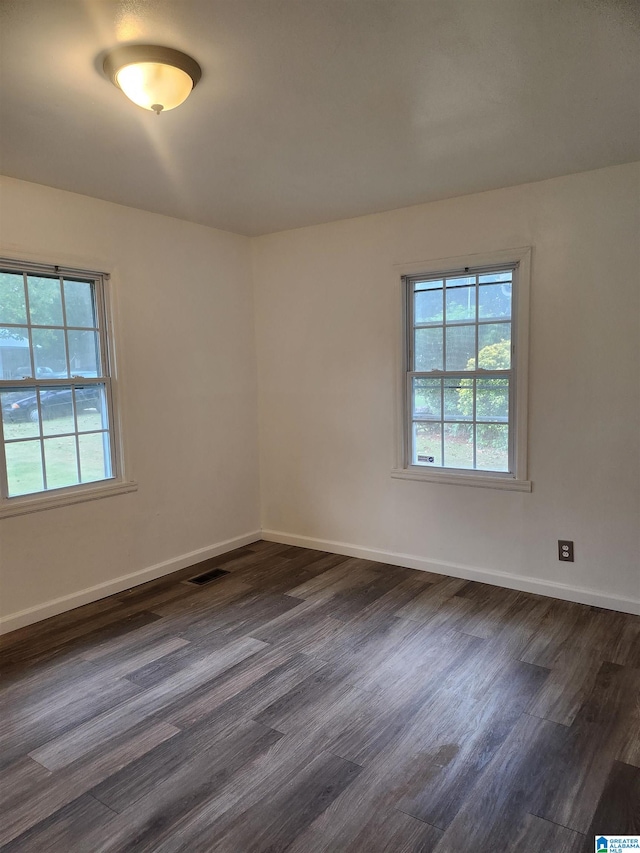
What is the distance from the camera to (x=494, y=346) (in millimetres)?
3676

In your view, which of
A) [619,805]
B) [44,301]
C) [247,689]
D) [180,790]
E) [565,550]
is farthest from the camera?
[565,550]

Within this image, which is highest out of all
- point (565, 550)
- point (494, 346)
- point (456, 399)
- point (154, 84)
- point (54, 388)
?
point (154, 84)

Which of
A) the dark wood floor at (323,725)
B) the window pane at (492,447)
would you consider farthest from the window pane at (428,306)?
the dark wood floor at (323,725)

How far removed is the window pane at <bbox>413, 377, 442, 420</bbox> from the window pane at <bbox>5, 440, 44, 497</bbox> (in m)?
2.54

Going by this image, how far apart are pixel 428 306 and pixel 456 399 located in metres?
0.70

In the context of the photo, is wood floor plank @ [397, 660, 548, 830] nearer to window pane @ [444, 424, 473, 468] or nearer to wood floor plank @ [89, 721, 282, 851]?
wood floor plank @ [89, 721, 282, 851]

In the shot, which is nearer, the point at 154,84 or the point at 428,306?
the point at 154,84

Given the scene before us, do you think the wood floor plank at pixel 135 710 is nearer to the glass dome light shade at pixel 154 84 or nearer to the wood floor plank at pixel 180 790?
the wood floor plank at pixel 180 790

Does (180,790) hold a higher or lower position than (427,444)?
lower

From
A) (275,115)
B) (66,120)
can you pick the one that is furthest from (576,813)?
(66,120)

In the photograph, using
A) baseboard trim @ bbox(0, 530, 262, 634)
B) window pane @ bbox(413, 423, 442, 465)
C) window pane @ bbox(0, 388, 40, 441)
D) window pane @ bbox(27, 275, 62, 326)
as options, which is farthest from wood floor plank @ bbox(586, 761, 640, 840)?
window pane @ bbox(27, 275, 62, 326)

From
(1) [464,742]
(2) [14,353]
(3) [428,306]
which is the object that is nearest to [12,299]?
(2) [14,353]

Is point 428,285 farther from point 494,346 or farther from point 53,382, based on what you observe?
point 53,382

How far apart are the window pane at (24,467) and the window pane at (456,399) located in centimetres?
268
